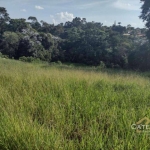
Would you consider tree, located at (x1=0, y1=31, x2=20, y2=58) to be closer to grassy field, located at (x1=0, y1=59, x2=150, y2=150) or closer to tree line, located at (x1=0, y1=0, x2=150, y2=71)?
tree line, located at (x1=0, y1=0, x2=150, y2=71)

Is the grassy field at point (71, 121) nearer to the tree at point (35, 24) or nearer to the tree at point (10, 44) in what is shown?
the tree at point (10, 44)

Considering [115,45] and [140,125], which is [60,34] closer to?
[115,45]

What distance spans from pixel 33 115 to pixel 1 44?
3074cm

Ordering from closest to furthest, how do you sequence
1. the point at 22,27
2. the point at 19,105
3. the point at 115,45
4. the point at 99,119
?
the point at 99,119 → the point at 19,105 → the point at 115,45 → the point at 22,27

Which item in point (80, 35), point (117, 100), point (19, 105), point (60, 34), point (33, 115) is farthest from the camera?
point (60, 34)

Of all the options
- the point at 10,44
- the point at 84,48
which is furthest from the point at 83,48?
the point at 10,44

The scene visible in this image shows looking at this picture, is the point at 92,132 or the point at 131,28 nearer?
the point at 92,132

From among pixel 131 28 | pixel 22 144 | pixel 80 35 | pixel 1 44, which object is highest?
pixel 131 28

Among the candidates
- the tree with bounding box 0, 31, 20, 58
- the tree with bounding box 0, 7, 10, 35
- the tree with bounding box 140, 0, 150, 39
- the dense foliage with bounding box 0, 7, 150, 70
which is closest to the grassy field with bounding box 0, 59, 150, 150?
the tree with bounding box 140, 0, 150, 39

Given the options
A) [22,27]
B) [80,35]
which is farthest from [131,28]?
[22,27]

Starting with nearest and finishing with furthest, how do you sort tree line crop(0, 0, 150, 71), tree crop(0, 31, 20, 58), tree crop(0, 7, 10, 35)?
tree line crop(0, 0, 150, 71) → tree crop(0, 31, 20, 58) → tree crop(0, 7, 10, 35)

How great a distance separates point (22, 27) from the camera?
123ft

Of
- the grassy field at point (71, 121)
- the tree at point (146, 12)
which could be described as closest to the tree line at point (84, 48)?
the tree at point (146, 12)

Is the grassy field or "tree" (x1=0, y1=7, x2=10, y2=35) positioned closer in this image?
the grassy field
